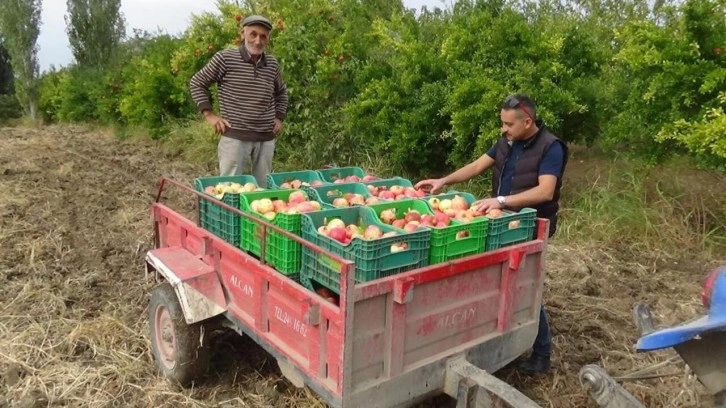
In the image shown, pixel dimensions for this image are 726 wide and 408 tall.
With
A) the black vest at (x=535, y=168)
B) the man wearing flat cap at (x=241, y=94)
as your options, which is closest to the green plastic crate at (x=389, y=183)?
the black vest at (x=535, y=168)

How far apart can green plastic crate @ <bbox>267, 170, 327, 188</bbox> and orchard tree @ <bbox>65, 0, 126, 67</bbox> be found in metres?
25.7

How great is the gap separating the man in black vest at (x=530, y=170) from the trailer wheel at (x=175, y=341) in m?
1.88

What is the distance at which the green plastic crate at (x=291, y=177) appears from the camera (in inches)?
178

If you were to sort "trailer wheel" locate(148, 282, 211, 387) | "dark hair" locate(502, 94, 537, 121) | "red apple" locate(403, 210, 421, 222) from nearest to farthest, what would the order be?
"red apple" locate(403, 210, 421, 222), "trailer wheel" locate(148, 282, 211, 387), "dark hair" locate(502, 94, 537, 121)

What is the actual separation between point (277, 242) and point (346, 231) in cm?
36

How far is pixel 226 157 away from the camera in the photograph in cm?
588

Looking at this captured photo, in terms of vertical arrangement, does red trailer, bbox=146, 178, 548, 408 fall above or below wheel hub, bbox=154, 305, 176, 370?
above

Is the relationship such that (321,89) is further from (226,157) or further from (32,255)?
(32,255)

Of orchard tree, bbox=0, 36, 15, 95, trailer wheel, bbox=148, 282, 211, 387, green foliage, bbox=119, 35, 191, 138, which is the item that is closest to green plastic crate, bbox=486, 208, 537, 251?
trailer wheel, bbox=148, 282, 211, 387

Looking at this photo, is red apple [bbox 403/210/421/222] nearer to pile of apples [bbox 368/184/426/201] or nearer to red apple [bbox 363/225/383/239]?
red apple [bbox 363/225/383/239]

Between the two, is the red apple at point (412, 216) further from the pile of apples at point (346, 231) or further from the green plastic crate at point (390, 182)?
the green plastic crate at point (390, 182)

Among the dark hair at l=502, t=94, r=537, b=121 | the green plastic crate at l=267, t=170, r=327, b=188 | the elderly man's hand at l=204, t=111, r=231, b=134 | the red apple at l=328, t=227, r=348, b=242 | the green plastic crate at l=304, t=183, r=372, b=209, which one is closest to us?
the red apple at l=328, t=227, r=348, b=242

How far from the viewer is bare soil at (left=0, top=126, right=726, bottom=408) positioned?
3848mm

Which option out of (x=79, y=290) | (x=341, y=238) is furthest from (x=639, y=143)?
(x=79, y=290)
